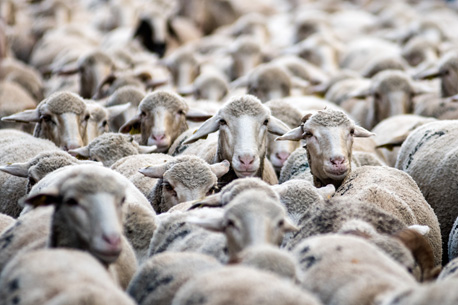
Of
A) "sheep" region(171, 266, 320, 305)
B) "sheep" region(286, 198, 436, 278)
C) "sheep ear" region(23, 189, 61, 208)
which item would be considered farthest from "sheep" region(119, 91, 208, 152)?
"sheep" region(171, 266, 320, 305)

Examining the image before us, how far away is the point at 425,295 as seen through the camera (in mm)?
3482

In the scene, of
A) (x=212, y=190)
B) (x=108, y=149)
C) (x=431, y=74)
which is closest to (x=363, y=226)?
(x=212, y=190)

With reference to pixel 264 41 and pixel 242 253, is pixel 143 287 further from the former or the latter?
pixel 264 41

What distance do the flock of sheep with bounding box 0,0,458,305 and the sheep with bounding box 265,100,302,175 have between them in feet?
0.06

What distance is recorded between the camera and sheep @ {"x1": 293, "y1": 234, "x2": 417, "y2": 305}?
3.85 meters

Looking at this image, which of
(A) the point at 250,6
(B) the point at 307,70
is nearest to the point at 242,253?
(B) the point at 307,70

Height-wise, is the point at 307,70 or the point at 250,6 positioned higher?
the point at 307,70

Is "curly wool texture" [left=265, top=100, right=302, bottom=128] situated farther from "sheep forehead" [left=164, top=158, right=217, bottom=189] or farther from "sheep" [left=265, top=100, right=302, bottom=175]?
"sheep forehead" [left=164, top=158, right=217, bottom=189]

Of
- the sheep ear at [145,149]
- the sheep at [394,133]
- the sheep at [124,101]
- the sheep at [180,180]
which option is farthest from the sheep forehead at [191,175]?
the sheep at [124,101]

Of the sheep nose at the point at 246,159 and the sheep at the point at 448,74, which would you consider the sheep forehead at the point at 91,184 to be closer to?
the sheep nose at the point at 246,159

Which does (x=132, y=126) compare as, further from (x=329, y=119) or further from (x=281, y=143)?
(x=329, y=119)

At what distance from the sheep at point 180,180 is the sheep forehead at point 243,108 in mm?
480

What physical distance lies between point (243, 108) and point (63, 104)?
1.90 m

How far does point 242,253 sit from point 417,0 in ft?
82.4
